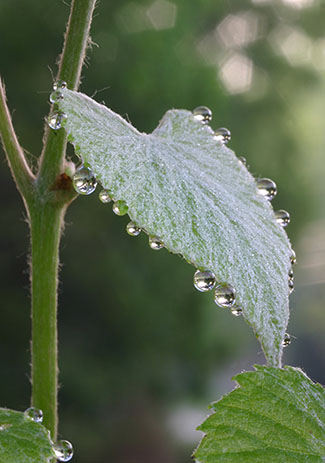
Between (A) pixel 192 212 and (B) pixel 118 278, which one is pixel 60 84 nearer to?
(A) pixel 192 212

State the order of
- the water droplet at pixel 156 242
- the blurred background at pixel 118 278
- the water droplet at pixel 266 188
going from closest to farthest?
1. the water droplet at pixel 156 242
2. the water droplet at pixel 266 188
3. the blurred background at pixel 118 278

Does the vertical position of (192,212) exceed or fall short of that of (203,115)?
it falls short

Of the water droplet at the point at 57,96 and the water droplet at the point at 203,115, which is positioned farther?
the water droplet at the point at 203,115

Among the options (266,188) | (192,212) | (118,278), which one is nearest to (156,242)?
(192,212)

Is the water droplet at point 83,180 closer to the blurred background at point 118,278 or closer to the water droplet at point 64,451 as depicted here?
the water droplet at point 64,451

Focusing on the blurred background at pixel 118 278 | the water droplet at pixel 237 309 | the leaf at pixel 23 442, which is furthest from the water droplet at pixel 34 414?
the blurred background at pixel 118 278

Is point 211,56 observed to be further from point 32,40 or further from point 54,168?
point 54,168
